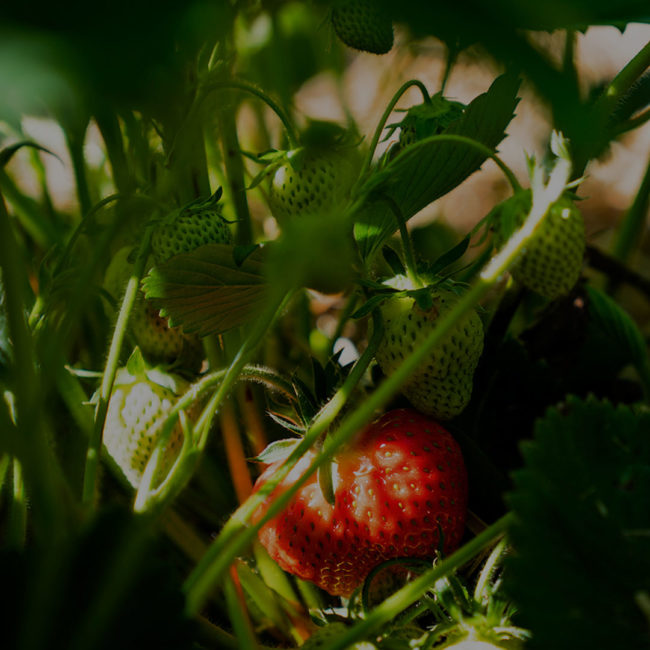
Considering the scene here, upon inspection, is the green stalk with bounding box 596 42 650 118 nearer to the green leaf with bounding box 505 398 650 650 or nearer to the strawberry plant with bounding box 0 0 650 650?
the strawberry plant with bounding box 0 0 650 650

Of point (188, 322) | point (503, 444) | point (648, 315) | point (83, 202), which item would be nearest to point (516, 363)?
point (503, 444)

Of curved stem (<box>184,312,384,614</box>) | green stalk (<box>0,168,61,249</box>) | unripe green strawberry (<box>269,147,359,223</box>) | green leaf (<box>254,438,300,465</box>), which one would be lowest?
green leaf (<box>254,438,300,465</box>)

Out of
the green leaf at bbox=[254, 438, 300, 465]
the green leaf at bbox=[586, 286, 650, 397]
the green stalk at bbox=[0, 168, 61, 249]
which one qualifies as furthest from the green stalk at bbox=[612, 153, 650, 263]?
the green stalk at bbox=[0, 168, 61, 249]

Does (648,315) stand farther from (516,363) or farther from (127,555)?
(127,555)

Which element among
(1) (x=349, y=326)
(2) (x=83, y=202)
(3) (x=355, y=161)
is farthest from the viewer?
(1) (x=349, y=326)

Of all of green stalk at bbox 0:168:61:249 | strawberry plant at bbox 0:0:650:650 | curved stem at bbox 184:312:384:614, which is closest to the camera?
strawberry plant at bbox 0:0:650:650

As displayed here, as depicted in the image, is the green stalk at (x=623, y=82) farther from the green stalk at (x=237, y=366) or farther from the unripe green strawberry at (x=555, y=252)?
the green stalk at (x=237, y=366)
